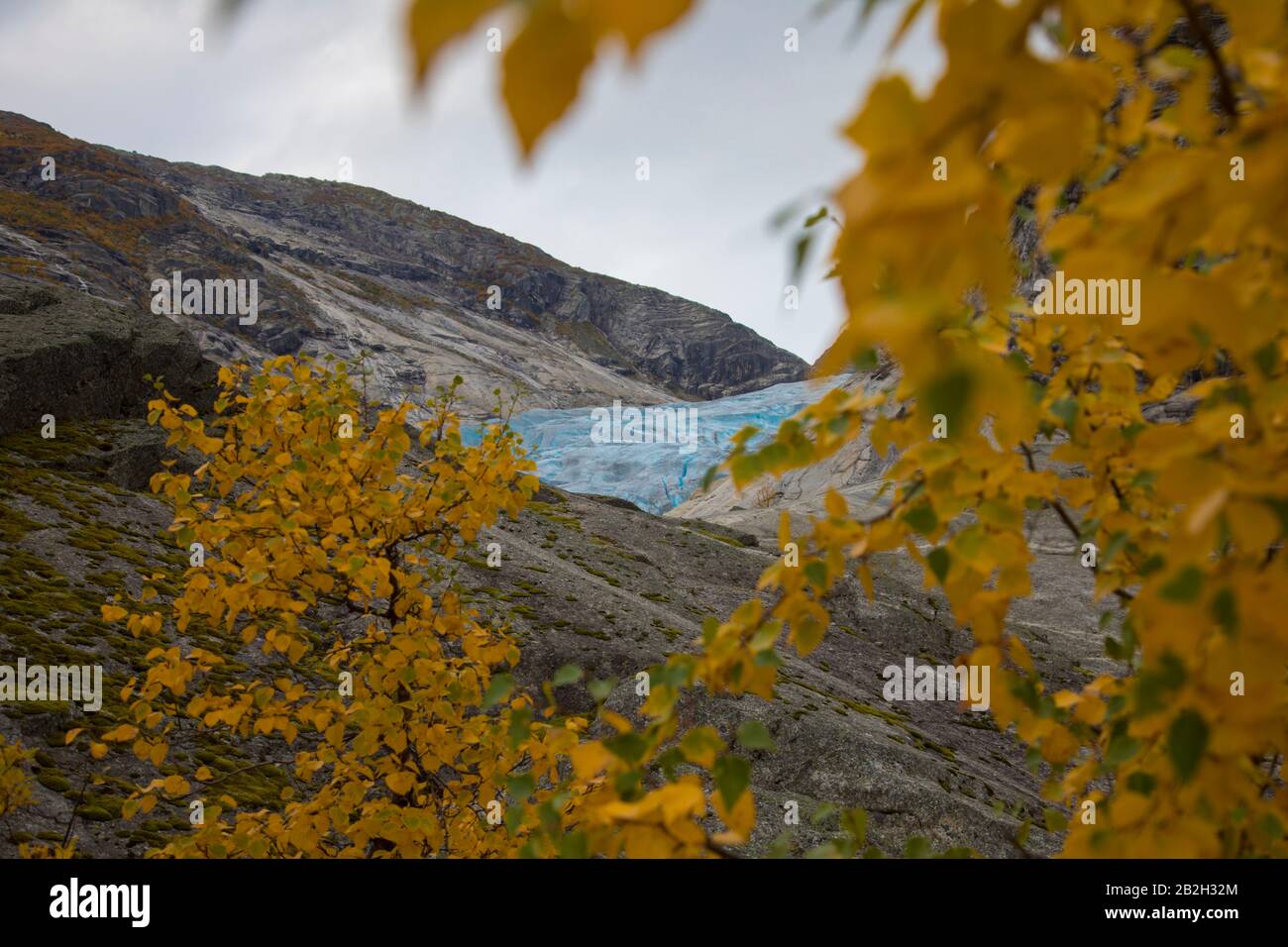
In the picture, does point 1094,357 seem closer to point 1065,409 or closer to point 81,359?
point 1065,409

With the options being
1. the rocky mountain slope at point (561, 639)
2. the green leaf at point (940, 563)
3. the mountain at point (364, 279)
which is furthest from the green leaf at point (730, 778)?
the mountain at point (364, 279)

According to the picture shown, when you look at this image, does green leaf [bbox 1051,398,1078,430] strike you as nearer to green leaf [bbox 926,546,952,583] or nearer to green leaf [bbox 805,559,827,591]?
green leaf [bbox 926,546,952,583]

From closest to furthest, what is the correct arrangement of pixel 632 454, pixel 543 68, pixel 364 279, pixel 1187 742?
pixel 543 68 < pixel 1187 742 < pixel 632 454 < pixel 364 279

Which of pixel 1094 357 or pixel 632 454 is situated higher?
pixel 632 454

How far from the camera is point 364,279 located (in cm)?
9094

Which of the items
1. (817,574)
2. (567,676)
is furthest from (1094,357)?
(567,676)

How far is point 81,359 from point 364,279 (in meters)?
82.9

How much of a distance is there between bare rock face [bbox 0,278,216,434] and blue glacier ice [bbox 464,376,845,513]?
2296 cm

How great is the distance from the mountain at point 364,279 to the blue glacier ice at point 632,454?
464 centimetres

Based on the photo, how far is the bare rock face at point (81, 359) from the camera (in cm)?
1259

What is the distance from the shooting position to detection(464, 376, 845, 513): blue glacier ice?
4325 centimetres

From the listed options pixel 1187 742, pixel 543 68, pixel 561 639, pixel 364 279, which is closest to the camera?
pixel 543 68
